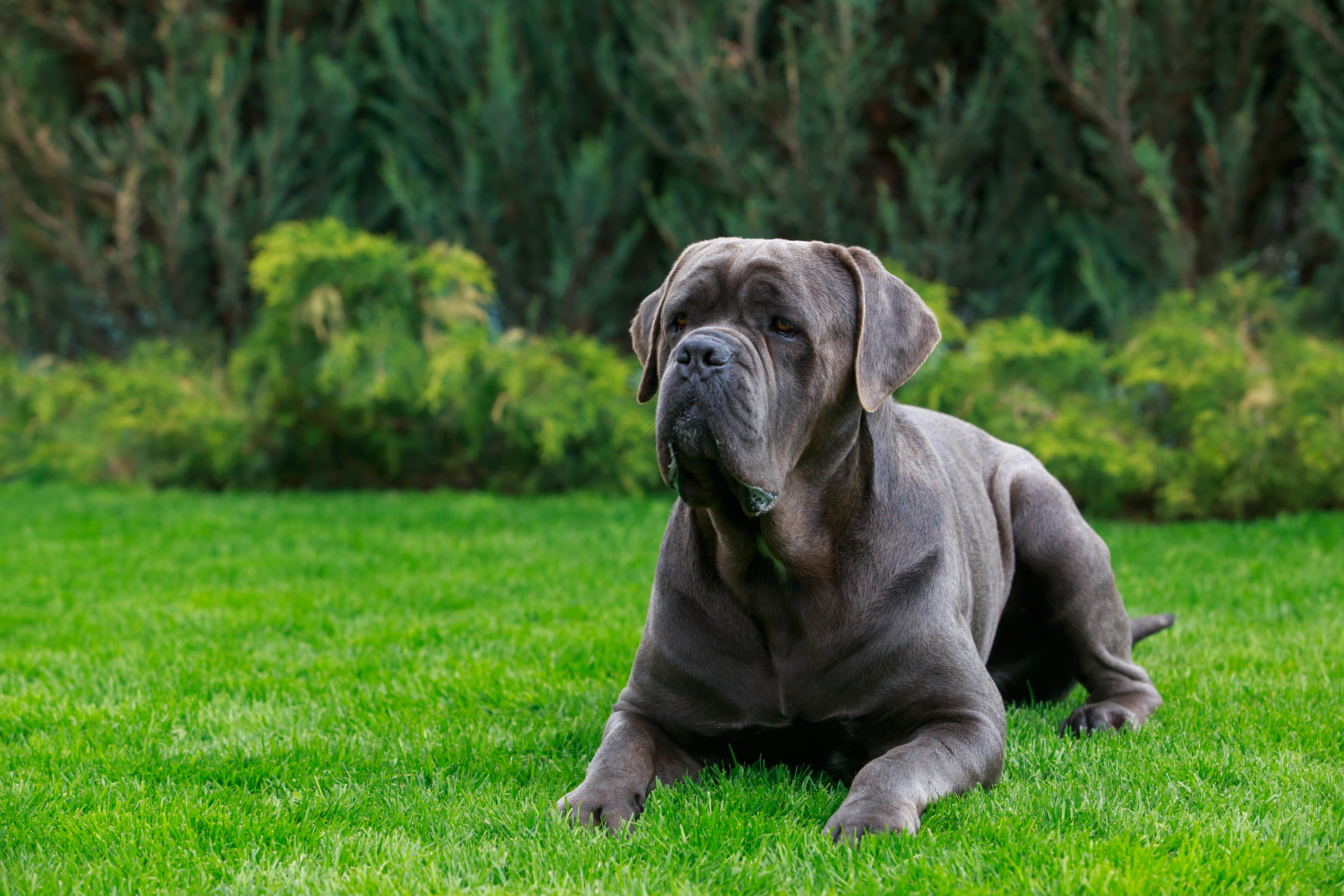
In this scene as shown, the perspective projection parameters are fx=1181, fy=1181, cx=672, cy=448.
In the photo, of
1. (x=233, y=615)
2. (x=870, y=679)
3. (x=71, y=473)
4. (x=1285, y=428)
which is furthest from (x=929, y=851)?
(x=71, y=473)

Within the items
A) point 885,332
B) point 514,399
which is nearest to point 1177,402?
point 514,399

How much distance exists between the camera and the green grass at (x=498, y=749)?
8.11ft

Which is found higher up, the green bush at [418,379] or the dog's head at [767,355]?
the dog's head at [767,355]

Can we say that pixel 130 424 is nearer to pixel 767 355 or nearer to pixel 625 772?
pixel 625 772

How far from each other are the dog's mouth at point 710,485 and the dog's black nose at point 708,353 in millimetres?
207

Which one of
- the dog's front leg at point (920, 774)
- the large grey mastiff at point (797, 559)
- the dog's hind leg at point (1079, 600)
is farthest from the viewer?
the dog's hind leg at point (1079, 600)

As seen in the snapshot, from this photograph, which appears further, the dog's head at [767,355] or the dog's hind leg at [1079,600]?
the dog's hind leg at [1079,600]

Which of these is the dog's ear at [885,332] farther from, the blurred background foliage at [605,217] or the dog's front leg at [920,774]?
the blurred background foliage at [605,217]

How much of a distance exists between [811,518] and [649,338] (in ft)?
2.35

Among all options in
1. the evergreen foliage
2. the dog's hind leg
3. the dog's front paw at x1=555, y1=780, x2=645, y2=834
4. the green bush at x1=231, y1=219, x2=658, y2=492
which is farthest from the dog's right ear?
the evergreen foliage

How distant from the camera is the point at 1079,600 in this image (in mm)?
3811

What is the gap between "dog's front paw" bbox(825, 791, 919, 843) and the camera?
8.36 feet

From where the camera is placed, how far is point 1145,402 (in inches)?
316

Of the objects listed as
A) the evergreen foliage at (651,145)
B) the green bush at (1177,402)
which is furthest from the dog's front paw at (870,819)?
the evergreen foliage at (651,145)
